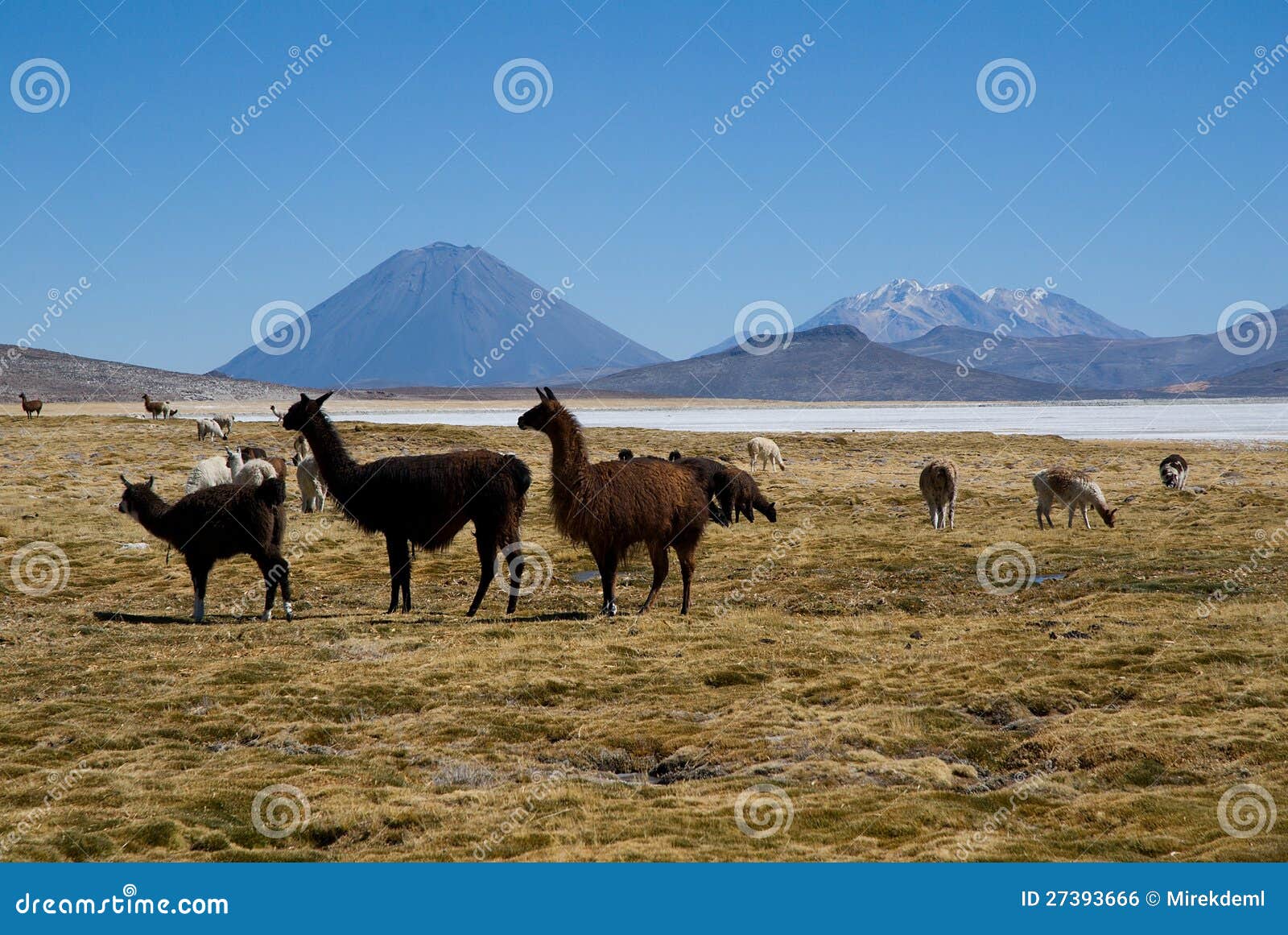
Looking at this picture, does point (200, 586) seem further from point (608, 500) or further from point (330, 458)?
point (608, 500)

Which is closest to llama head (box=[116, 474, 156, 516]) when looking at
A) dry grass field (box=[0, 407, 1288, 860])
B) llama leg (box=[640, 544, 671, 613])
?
dry grass field (box=[0, 407, 1288, 860])

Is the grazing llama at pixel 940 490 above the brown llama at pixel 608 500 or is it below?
above

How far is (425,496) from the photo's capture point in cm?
1396

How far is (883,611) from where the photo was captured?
13.7 metres

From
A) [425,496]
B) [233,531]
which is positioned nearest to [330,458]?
[425,496]

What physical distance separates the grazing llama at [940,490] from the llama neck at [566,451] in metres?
10.6

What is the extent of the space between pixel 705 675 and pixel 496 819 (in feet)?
12.9

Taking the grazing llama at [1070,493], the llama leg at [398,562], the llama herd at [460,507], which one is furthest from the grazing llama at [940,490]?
the llama leg at [398,562]

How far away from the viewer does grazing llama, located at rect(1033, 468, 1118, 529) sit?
2131 centimetres

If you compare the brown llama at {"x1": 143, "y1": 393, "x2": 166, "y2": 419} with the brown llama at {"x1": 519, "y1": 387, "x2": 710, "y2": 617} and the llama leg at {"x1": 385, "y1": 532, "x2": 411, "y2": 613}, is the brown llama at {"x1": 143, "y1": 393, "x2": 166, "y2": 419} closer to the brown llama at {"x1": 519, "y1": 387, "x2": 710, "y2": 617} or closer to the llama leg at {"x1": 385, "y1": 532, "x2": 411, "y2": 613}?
the llama leg at {"x1": 385, "y1": 532, "x2": 411, "y2": 613}

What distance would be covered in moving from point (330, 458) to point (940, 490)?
12629 mm

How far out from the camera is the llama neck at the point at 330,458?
14203 mm

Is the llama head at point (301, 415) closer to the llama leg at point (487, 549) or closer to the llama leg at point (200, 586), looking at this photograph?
the llama leg at point (200, 586)

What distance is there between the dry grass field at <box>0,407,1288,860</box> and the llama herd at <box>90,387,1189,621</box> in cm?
71
